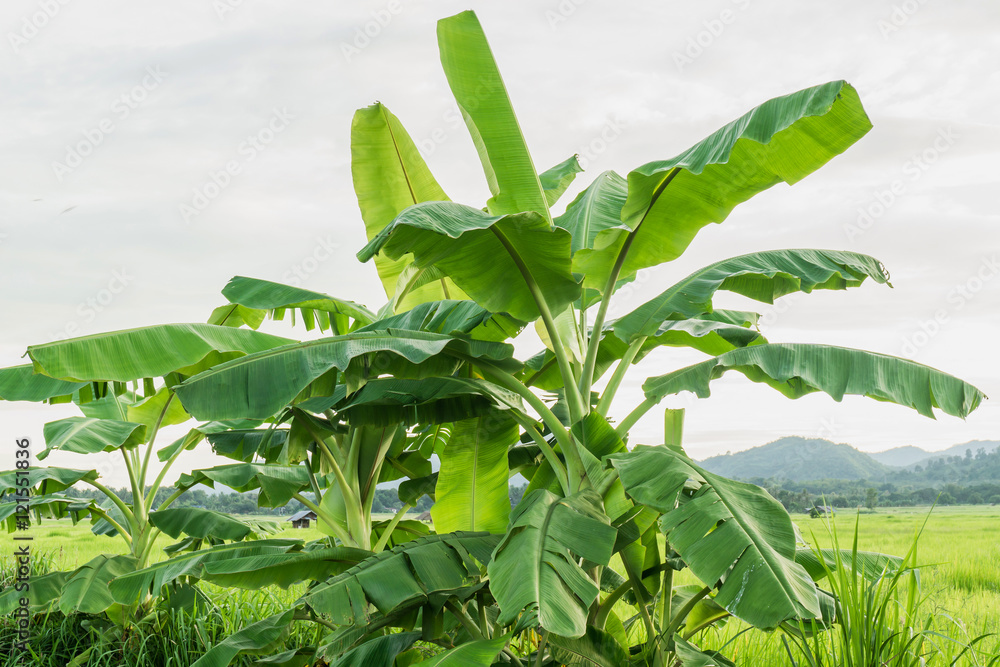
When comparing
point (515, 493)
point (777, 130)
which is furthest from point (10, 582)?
point (777, 130)

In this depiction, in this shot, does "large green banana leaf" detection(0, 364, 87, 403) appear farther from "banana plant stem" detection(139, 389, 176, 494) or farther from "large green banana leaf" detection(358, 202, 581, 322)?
"large green banana leaf" detection(358, 202, 581, 322)

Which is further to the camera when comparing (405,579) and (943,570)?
(943,570)

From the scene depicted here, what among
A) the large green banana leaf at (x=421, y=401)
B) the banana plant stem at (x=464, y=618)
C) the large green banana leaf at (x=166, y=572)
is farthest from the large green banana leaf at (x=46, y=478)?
the banana plant stem at (x=464, y=618)

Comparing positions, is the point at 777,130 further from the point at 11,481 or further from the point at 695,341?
the point at 11,481

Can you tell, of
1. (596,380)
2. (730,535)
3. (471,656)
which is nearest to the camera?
(730,535)

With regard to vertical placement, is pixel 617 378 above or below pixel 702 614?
above

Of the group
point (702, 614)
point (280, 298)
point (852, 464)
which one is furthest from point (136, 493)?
point (852, 464)

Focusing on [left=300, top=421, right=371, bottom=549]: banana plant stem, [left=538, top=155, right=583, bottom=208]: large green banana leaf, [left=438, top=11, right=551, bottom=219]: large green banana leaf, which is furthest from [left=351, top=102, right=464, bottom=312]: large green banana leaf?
[left=300, top=421, right=371, bottom=549]: banana plant stem

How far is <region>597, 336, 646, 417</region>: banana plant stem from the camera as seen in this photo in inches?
114

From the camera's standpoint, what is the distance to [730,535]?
1965mm

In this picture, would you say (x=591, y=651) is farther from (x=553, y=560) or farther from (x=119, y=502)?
(x=119, y=502)

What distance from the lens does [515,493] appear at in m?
4.52

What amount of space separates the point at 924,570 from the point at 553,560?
223 inches

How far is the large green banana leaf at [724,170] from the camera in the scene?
247 centimetres
